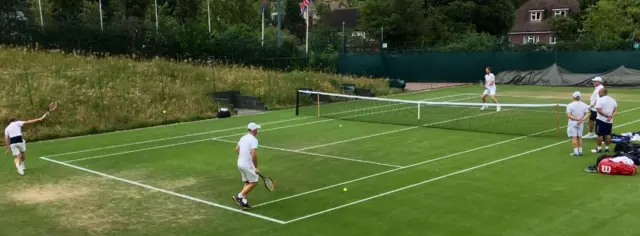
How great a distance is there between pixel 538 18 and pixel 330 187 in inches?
2996

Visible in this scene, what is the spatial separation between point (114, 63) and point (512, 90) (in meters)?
24.8

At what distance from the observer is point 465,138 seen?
1895 cm

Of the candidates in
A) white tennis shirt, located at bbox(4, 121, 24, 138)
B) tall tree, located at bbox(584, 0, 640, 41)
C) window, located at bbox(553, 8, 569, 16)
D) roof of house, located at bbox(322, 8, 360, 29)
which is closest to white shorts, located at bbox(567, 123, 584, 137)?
white tennis shirt, located at bbox(4, 121, 24, 138)

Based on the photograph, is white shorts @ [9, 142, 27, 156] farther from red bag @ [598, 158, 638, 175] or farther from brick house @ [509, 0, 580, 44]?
brick house @ [509, 0, 580, 44]

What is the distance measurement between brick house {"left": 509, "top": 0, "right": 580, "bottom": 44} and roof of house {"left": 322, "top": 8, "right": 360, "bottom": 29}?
2886cm

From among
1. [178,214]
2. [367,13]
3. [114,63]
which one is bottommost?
[178,214]

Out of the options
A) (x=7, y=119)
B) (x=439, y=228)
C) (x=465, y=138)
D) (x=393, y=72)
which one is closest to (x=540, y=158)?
(x=465, y=138)

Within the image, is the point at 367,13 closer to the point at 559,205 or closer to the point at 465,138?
the point at 465,138

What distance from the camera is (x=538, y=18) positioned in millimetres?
81125

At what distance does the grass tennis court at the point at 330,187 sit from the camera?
10.2 metres

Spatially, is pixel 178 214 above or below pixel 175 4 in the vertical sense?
below

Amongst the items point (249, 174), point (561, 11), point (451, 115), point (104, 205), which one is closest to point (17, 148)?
point (104, 205)

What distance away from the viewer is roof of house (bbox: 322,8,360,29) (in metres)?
102

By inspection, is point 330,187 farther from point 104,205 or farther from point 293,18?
point 293,18
